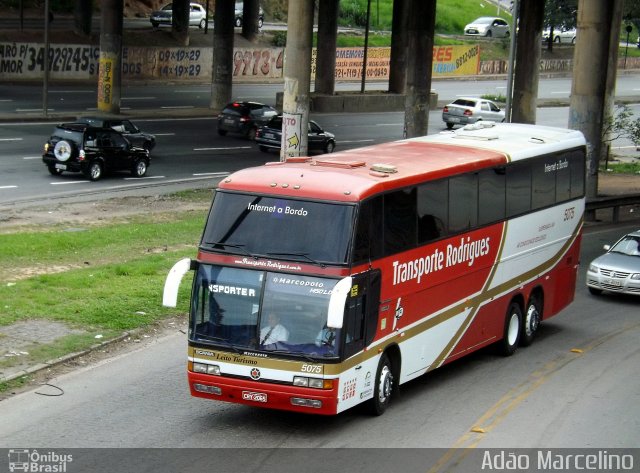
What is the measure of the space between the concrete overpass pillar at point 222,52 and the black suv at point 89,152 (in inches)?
878

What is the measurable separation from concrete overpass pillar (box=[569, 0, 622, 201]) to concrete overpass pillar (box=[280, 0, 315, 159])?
9014 millimetres

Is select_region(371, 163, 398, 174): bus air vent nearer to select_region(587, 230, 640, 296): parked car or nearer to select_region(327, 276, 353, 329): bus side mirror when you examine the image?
select_region(327, 276, 353, 329): bus side mirror

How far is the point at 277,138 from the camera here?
4750cm

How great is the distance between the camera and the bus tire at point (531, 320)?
1983 cm

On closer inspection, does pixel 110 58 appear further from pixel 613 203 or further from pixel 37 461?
pixel 37 461

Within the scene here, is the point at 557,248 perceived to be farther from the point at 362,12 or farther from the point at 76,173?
the point at 362,12

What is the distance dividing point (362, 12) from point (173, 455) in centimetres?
9150

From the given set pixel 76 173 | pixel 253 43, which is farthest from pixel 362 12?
pixel 76 173

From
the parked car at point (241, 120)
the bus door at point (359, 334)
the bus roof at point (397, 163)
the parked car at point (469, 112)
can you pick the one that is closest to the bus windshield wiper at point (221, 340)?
the bus door at point (359, 334)

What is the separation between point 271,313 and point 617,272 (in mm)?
12364

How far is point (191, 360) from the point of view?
14.1 metres

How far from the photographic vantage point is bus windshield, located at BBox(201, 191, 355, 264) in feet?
45.4

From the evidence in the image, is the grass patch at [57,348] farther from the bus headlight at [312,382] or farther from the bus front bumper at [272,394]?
the bus headlight at [312,382]

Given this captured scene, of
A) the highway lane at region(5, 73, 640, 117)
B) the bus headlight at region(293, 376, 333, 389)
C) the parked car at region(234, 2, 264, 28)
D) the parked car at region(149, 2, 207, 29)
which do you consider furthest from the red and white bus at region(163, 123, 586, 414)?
the parked car at region(234, 2, 264, 28)
